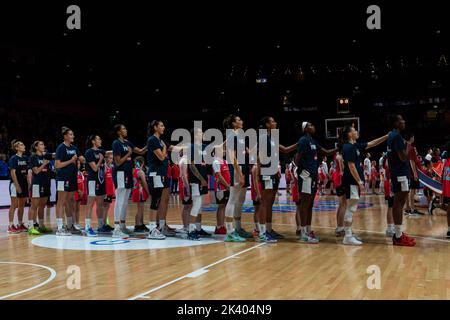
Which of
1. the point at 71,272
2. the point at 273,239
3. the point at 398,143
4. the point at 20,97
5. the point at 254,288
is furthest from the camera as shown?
the point at 20,97

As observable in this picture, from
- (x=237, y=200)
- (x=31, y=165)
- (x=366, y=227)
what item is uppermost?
(x=31, y=165)

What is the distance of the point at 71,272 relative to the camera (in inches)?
200

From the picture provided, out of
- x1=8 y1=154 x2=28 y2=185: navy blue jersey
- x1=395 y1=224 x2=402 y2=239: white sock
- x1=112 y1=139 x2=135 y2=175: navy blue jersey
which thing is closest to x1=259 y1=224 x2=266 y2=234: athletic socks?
x1=395 y1=224 x2=402 y2=239: white sock

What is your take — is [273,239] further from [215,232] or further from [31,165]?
[31,165]

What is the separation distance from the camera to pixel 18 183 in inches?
353

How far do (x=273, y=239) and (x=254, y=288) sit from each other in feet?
9.42

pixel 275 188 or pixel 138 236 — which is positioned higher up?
pixel 275 188

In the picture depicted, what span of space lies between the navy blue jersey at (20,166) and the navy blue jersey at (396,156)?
22.0 ft

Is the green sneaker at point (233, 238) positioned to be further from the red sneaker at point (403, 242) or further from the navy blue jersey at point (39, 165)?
the navy blue jersey at point (39, 165)

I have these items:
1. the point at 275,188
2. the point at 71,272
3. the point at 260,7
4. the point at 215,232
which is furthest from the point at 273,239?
the point at 260,7

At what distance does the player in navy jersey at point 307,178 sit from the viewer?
6886 mm

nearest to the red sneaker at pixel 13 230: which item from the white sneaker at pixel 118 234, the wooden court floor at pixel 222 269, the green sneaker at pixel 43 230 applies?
the green sneaker at pixel 43 230

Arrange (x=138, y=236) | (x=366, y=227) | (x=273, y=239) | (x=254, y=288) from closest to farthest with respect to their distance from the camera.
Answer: (x=254, y=288)
(x=273, y=239)
(x=138, y=236)
(x=366, y=227)

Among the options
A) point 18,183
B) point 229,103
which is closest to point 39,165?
point 18,183
